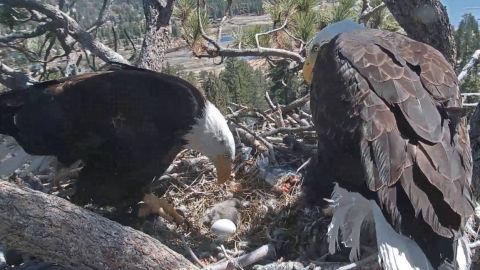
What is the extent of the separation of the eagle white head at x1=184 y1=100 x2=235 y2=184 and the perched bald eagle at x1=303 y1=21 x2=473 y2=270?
0.63 metres

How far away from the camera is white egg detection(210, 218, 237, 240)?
298cm

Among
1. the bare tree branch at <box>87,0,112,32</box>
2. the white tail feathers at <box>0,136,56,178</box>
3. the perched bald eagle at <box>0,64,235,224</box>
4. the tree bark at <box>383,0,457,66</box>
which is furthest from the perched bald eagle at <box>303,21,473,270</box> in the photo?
the bare tree branch at <box>87,0,112,32</box>

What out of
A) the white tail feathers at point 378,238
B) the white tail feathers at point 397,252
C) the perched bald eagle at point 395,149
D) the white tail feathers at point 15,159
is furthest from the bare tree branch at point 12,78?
the white tail feathers at point 397,252

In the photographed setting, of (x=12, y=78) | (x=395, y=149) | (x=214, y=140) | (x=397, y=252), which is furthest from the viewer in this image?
(x=12, y=78)

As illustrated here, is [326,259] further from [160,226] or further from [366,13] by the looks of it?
[366,13]

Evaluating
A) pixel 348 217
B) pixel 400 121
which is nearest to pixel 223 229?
pixel 348 217

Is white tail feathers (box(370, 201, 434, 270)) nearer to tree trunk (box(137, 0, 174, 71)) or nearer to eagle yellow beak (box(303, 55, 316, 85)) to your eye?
eagle yellow beak (box(303, 55, 316, 85))

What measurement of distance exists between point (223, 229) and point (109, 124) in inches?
31.2

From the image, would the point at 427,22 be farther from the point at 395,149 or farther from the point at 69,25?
the point at 69,25

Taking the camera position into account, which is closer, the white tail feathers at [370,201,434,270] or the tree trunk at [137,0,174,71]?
the white tail feathers at [370,201,434,270]

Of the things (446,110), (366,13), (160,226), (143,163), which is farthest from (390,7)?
(160,226)

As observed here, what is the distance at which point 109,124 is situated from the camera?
298 centimetres

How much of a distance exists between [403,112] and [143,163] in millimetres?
1388

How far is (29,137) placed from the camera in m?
3.05
